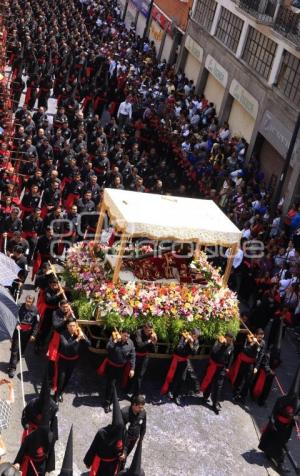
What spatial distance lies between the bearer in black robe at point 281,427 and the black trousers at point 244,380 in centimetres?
142

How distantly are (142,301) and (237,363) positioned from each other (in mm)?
1928

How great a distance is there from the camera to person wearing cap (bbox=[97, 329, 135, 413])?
1240cm

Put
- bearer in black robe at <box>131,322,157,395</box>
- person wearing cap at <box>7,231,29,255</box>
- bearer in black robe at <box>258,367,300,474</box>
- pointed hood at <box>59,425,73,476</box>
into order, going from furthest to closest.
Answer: person wearing cap at <box>7,231,29,255</box> → bearer in black robe at <box>131,322,157,395</box> → bearer in black robe at <box>258,367,300,474</box> → pointed hood at <box>59,425,73,476</box>

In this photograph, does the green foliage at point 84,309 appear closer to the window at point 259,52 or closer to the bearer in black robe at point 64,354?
the bearer in black robe at point 64,354

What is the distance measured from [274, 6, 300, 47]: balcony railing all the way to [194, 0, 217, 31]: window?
7361 millimetres

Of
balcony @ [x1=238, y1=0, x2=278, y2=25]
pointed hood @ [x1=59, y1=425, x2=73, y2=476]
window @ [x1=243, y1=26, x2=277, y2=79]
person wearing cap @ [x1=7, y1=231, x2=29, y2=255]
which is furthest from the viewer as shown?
balcony @ [x1=238, y1=0, x2=278, y2=25]

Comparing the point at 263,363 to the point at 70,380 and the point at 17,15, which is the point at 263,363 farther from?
the point at 17,15

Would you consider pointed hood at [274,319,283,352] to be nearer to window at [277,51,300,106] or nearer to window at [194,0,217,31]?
window at [277,51,300,106]

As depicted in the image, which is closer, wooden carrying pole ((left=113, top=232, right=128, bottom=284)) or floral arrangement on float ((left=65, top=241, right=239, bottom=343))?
floral arrangement on float ((left=65, top=241, right=239, bottom=343))

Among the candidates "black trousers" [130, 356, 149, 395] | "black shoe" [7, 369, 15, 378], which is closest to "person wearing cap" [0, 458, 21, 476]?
"black shoe" [7, 369, 15, 378]

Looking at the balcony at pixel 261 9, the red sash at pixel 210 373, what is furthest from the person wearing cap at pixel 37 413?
the balcony at pixel 261 9

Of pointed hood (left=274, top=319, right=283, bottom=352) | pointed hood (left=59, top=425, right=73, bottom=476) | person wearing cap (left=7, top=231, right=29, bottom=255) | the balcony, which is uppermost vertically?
the balcony

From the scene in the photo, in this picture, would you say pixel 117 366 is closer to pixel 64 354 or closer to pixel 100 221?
pixel 64 354

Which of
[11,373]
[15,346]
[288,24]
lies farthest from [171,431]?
[288,24]
